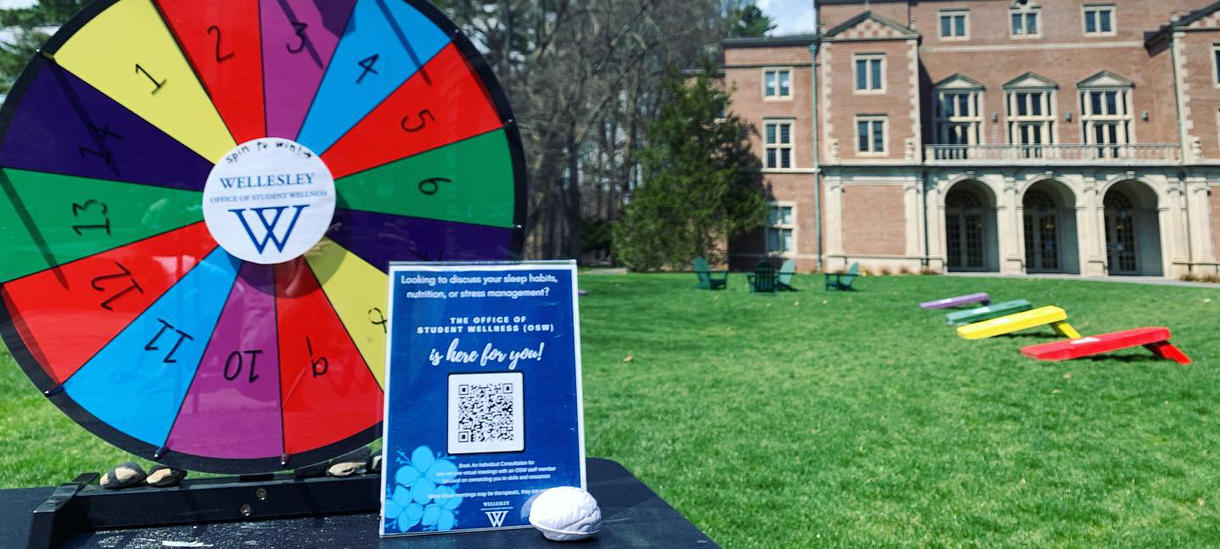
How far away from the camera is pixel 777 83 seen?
1246 inches

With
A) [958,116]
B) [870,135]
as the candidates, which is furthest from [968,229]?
[870,135]

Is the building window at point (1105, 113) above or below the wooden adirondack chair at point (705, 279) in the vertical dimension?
above

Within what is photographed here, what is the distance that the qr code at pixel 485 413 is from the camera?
1.73m

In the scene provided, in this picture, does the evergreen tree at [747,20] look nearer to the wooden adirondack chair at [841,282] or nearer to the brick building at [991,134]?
the brick building at [991,134]

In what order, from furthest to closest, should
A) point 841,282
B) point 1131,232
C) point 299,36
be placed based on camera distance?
1. point 1131,232
2. point 841,282
3. point 299,36

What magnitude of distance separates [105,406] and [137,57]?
3.31ft

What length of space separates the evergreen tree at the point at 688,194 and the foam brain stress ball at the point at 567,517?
89.6 feet

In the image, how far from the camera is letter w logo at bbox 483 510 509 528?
5.62ft

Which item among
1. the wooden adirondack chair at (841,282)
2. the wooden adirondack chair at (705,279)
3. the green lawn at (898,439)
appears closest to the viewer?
the green lawn at (898,439)

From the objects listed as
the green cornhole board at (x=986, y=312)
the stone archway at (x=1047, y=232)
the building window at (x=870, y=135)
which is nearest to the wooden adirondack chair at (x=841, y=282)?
the green cornhole board at (x=986, y=312)

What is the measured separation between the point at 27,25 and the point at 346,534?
1668cm

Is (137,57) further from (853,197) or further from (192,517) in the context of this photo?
(853,197)

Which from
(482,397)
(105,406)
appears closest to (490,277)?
(482,397)

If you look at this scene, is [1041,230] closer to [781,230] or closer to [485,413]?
[781,230]
